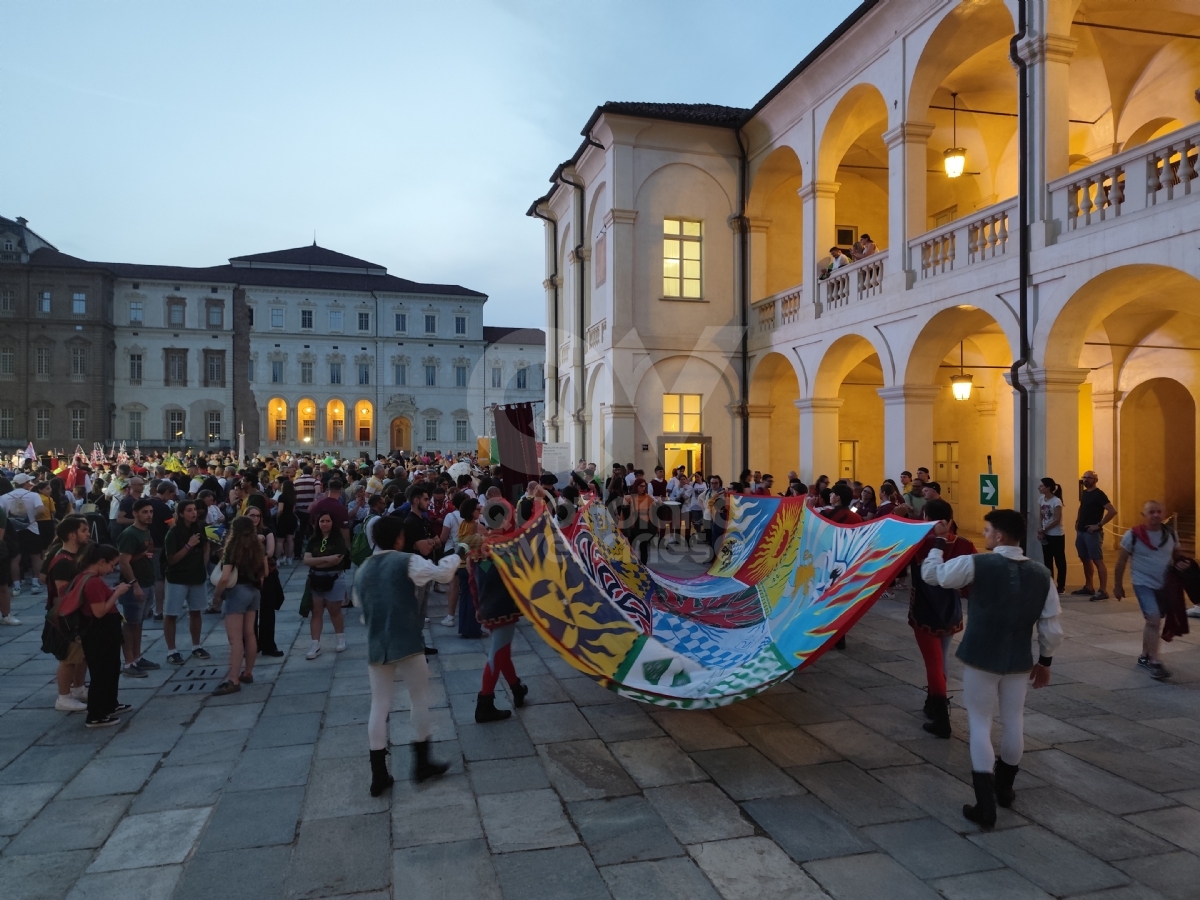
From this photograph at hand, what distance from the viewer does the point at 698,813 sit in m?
4.77

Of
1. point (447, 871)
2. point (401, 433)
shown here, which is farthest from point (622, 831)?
point (401, 433)

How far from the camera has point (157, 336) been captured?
2544 inches

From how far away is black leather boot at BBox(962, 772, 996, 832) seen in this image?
4465mm

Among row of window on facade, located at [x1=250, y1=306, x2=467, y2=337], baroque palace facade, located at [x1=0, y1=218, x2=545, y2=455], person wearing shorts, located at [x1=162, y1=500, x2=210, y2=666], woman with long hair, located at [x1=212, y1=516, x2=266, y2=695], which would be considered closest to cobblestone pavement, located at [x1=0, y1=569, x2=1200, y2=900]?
woman with long hair, located at [x1=212, y1=516, x2=266, y2=695]

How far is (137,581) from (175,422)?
64978mm

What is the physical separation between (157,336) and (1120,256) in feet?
230

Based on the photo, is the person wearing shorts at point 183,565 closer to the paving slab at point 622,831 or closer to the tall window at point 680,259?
the paving slab at point 622,831

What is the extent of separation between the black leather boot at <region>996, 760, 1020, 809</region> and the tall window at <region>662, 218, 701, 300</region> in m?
17.1

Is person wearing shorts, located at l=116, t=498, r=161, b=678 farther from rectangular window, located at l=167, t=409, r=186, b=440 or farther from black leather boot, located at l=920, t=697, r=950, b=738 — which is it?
rectangular window, located at l=167, t=409, r=186, b=440

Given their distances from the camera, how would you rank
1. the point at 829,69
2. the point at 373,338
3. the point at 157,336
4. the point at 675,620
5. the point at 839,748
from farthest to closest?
the point at 373,338 → the point at 157,336 → the point at 829,69 → the point at 675,620 → the point at 839,748

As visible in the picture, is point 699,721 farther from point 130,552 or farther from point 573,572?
point 130,552

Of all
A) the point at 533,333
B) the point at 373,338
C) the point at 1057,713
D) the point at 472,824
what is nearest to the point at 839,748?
the point at 1057,713

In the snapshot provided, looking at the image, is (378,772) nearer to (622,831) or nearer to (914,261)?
(622,831)

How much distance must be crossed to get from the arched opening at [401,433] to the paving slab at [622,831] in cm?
6823
